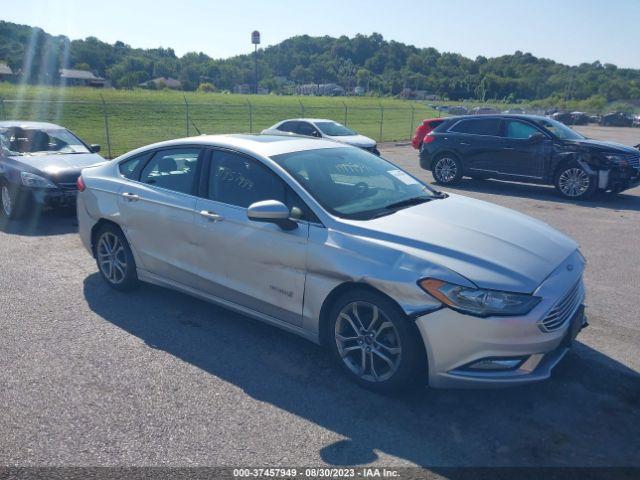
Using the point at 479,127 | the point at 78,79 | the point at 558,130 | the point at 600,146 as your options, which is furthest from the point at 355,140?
the point at 78,79

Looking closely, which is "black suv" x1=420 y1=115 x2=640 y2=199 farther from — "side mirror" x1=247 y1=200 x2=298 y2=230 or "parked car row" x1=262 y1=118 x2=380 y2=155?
"side mirror" x1=247 y1=200 x2=298 y2=230

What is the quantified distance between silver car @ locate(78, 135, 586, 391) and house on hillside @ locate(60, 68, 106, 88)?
322 ft

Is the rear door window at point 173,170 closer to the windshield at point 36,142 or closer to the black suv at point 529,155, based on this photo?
the windshield at point 36,142

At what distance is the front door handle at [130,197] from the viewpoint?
5.11 metres

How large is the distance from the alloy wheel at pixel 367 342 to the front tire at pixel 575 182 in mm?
8987

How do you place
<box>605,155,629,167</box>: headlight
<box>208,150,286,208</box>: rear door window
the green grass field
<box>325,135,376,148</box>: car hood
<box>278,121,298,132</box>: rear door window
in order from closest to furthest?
<box>208,150,286,208</box>: rear door window, <box>605,155,629,167</box>: headlight, <box>325,135,376,148</box>: car hood, <box>278,121,298,132</box>: rear door window, the green grass field

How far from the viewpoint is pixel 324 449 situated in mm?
3102

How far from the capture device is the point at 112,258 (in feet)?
18.1

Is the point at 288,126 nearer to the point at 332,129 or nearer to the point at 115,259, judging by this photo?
the point at 332,129

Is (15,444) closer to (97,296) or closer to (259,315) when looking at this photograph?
(259,315)

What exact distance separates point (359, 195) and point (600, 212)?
738 centimetres

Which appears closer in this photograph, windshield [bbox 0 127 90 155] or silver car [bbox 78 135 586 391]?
silver car [bbox 78 135 586 391]

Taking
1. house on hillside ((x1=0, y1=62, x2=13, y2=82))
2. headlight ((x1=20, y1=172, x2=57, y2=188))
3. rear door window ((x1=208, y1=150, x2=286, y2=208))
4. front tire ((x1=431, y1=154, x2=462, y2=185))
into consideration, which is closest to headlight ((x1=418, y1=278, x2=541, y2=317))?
rear door window ((x1=208, y1=150, x2=286, y2=208))

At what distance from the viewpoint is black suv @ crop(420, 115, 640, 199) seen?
35.8ft
